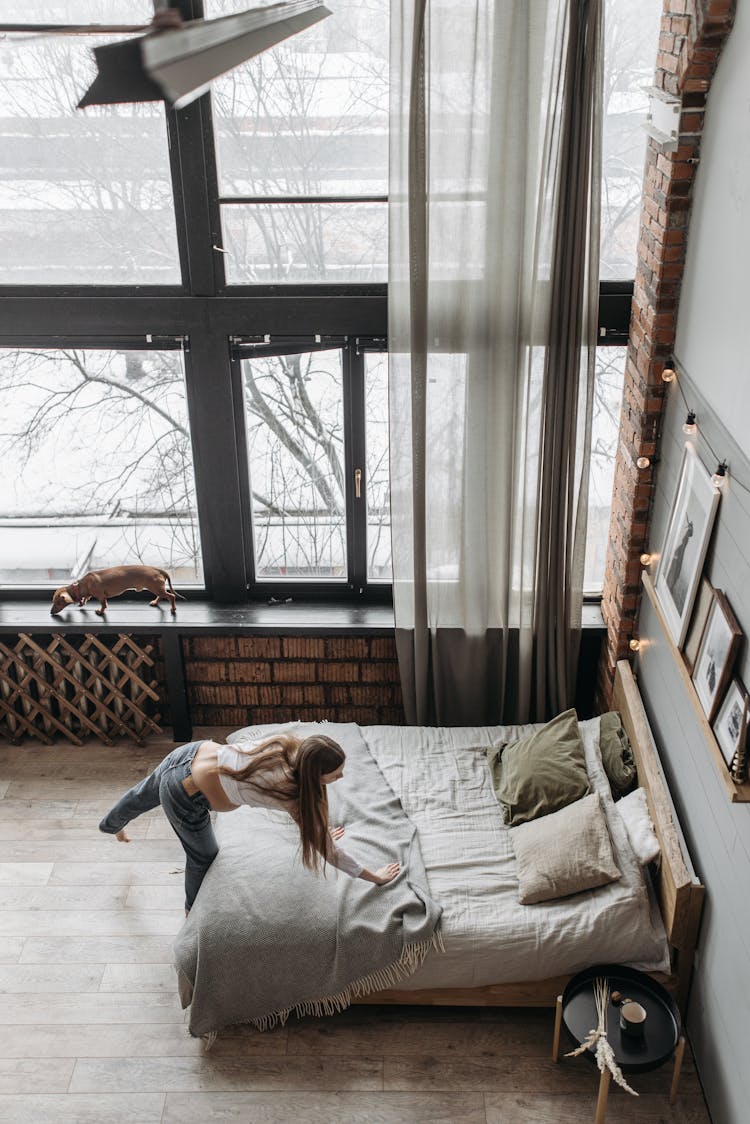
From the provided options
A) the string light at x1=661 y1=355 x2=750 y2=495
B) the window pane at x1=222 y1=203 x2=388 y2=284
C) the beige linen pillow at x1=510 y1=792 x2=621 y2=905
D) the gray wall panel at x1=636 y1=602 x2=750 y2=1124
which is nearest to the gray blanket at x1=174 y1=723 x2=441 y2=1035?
the beige linen pillow at x1=510 y1=792 x2=621 y2=905

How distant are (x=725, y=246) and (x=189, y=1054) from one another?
3.28 m

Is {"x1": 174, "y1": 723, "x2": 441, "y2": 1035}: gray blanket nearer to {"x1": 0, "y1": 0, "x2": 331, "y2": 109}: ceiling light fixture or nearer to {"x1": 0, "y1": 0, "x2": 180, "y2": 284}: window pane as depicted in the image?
{"x1": 0, "y1": 0, "x2": 180, "y2": 284}: window pane

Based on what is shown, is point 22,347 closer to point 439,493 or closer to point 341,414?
point 341,414

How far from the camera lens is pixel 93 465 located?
482 centimetres

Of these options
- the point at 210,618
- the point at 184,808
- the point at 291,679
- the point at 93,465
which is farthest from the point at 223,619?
the point at 184,808

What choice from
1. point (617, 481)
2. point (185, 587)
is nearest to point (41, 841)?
point (185, 587)

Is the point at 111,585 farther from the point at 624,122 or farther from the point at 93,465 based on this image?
the point at 624,122

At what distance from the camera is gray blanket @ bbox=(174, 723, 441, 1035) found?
352 cm

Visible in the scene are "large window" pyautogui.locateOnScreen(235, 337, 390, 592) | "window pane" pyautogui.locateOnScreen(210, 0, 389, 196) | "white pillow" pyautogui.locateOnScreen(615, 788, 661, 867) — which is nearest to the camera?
"white pillow" pyautogui.locateOnScreen(615, 788, 661, 867)

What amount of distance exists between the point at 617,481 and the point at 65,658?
110 inches

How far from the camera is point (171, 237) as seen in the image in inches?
170

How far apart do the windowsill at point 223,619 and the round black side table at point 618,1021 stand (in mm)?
1680

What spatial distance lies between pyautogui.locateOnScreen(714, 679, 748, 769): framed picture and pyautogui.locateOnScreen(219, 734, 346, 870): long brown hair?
1.23 m

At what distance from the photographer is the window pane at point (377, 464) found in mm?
4578
